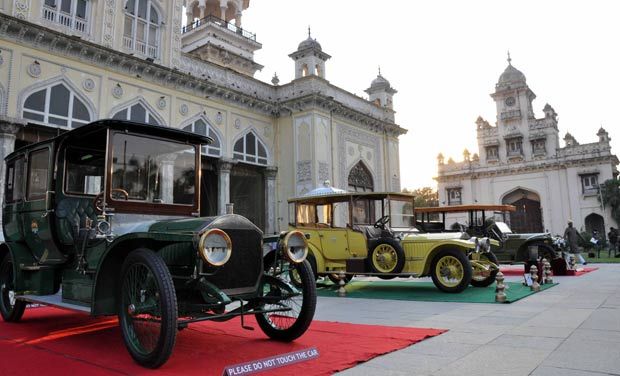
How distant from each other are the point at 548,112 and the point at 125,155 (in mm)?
43167

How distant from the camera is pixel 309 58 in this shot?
2056 centimetres

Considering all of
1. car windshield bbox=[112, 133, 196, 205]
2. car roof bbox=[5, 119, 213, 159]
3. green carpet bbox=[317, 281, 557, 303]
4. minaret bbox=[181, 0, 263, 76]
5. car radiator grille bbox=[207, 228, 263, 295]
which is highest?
minaret bbox=[181, 0, 263, 76]

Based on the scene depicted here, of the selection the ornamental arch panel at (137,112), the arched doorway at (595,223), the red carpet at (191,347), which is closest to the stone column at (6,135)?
the ornamental arch panel at (137,112)

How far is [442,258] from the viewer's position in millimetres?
8531

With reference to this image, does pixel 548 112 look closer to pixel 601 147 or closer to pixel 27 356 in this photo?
pixel 601 147

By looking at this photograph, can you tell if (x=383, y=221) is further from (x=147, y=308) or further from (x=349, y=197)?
(x=147, y=308)

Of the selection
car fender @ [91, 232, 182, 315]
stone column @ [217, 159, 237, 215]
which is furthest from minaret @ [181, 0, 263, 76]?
car fender @ [91, 232, 182, 315]

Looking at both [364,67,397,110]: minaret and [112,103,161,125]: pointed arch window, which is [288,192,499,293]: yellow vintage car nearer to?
[112,103,161,125]: pointed arch window

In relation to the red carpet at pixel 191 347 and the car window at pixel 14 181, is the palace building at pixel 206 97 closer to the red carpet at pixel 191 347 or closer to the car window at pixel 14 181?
the car window at pixel 14 181

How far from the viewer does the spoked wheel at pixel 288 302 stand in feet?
13.8

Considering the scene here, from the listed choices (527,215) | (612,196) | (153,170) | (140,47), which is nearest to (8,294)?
(153,170)

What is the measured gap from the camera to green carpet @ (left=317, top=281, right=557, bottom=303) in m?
→ 7.79

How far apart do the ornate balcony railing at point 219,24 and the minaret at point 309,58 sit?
16.9 feet

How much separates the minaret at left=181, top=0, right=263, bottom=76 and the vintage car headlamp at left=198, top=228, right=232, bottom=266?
20.6 meters
